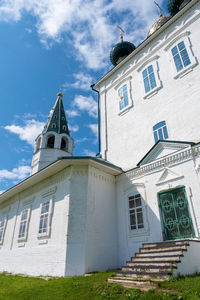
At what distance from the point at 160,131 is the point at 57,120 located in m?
17.5

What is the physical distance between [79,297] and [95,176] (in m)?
5.40

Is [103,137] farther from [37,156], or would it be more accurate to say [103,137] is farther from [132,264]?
[37,156]

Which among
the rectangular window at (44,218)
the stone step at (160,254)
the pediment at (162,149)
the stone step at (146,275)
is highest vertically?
the pediment at (162,149)

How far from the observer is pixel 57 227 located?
8.96 metres

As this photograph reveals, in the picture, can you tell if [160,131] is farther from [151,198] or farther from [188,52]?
[188,52]

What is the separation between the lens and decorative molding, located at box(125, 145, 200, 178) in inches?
316

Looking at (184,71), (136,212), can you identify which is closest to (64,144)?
(136,212)

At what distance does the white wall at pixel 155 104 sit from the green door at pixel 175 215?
94.4 inches

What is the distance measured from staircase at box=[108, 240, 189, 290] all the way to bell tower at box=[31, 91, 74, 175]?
52.5ft

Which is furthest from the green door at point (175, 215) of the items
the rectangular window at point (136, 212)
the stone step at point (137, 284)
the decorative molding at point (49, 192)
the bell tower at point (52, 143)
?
the bell tower at point (52, 143)

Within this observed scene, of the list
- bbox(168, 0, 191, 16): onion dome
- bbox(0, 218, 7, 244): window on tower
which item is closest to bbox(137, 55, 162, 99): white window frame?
bbox(168, 0, 191, 16): onion dome

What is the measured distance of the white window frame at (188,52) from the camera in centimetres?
983

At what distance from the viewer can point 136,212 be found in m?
9.27

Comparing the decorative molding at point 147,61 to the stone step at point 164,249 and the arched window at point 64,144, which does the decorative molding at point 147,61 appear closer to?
the stone step at point 164,249
